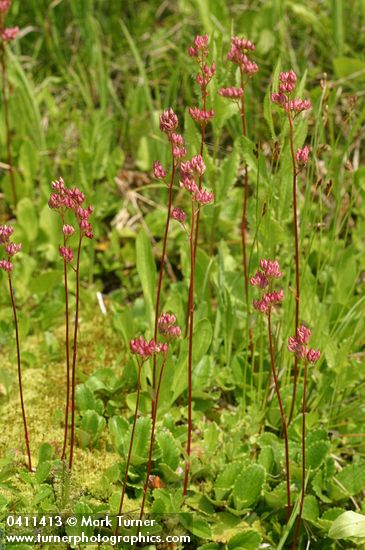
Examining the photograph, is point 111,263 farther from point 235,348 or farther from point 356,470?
point 356,470

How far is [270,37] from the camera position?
4414mm

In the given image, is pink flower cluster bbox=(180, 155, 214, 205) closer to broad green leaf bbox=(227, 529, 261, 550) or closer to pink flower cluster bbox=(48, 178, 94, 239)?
pink flower cluster bbox=(48, 178, 94, 239)

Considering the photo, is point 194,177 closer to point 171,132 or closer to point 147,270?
point 171,132

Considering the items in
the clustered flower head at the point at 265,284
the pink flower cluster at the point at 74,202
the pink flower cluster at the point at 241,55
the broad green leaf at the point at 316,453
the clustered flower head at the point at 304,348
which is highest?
the pink flower cluster at the point at 241,55

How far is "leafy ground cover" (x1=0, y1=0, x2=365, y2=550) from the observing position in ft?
8.07

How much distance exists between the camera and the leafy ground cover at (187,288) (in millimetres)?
2459

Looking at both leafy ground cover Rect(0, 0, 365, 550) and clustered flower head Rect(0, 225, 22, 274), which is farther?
leafy ground cover Rect(0, 0, 365, 550)

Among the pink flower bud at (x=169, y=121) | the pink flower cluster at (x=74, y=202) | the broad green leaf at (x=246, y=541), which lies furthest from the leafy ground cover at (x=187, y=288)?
the pink flower cluster at (x=74, y=202)

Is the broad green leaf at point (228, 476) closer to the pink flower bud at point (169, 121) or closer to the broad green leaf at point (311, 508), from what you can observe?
the broad green leaf at point (311, 508)

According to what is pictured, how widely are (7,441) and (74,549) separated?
19.9 inches

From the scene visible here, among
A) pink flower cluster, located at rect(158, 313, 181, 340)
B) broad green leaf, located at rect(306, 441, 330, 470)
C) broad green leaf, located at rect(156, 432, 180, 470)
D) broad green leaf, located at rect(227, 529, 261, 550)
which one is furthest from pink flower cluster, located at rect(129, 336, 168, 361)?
broad green leaf, located at rect(306, 441, 330, 470)

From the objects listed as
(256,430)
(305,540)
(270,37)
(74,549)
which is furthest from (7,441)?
(270,37)

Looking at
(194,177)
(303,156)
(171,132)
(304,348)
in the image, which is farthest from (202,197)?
(304,348)

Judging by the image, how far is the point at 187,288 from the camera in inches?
127
